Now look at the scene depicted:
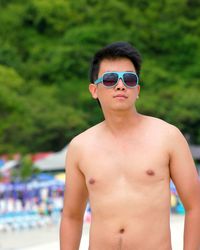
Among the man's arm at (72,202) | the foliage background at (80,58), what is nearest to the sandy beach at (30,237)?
the foliage background at (80,58)

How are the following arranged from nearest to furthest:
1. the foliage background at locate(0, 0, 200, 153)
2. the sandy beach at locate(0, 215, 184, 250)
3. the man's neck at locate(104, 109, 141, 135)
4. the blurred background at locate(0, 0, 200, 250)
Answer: the man's neck at locate(104, 109, 141, 135)
the sandy beach at locate(0, 215, 184, 250)
the blurred background at locate(0, 0, 200, 250)
the foliage background at locate(0, 0, 200, 153)

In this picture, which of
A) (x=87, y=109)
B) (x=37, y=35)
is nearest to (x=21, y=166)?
(x=87, y=109)

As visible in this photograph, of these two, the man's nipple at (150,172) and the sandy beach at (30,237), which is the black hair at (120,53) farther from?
the sandy beach at (30,237)

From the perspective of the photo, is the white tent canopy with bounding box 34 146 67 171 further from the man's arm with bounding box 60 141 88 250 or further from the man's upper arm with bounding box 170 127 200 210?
the man's upper arm with bounding box 170 127 200 210

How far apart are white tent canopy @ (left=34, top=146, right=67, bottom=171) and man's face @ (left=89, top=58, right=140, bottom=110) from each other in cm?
2139

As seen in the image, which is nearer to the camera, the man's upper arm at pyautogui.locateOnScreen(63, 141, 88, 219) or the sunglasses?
the sunglasses

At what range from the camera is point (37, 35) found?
97.5ft

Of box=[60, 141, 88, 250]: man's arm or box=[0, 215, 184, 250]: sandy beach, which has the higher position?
box=[60, 141, 88, 250]: man's arm

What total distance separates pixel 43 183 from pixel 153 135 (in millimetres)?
13465

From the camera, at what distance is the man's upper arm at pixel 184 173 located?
103 inches

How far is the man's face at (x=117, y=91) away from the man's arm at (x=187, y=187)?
0.69 feet

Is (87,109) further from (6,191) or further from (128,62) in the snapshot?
(128,62)

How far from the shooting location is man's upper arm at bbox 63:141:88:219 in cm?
279

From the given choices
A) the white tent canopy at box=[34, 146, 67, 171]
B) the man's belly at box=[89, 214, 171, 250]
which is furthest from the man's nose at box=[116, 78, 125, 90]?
the white tent canopy at box=[34, 146, 67, 171]
